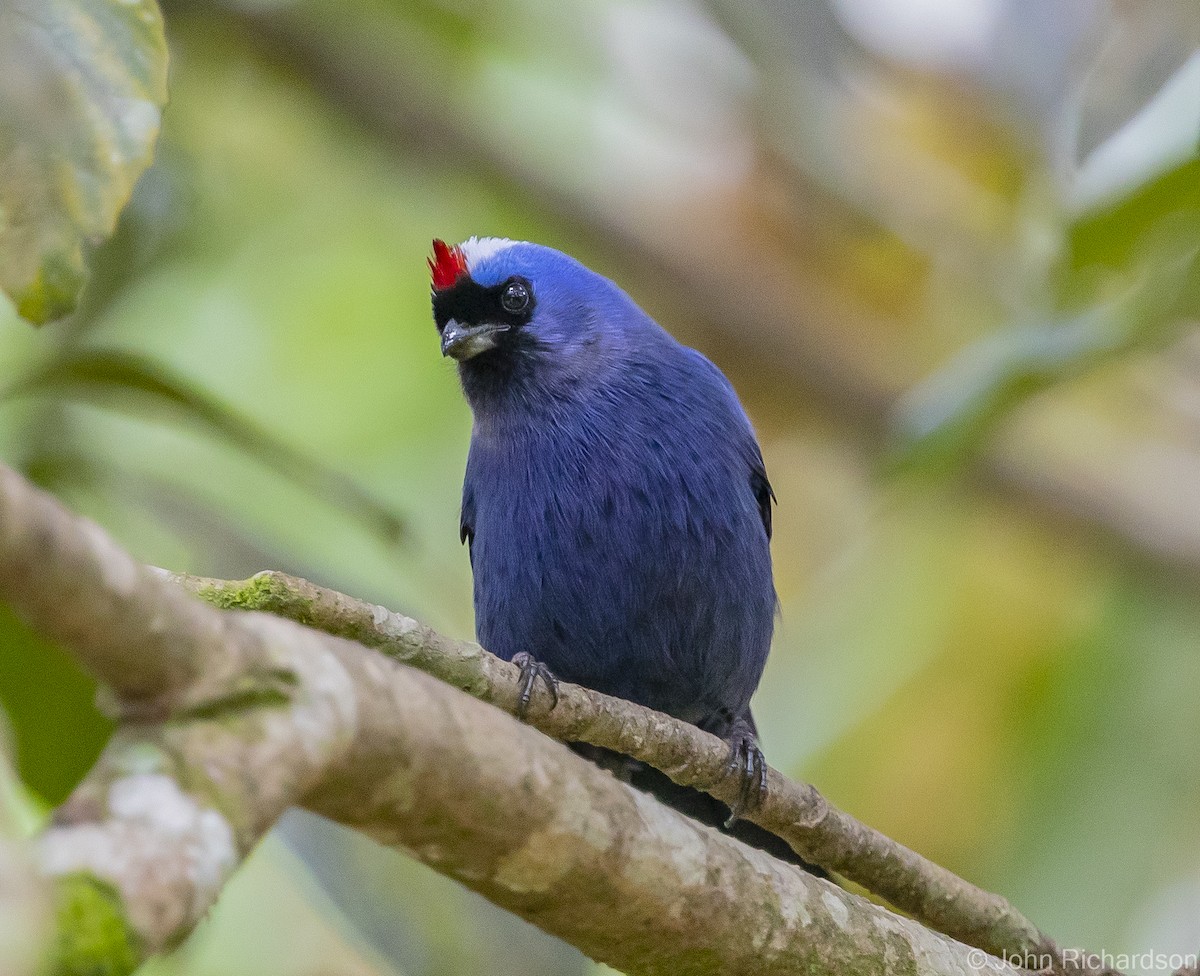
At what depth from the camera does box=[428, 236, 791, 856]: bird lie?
3.86 m

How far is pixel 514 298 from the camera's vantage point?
175 inches

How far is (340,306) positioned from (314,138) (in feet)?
2.69

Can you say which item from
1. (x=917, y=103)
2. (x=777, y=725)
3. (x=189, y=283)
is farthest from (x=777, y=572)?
(x=189, y=283)

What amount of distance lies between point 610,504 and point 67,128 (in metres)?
1.89

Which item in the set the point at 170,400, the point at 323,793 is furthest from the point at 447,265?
the point at 323,793

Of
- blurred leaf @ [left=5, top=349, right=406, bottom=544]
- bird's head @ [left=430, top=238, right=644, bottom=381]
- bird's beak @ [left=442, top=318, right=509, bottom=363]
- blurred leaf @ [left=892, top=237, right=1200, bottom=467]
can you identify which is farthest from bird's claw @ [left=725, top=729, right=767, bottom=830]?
bird's beak @ [left=442, top=318, right=509, bottom=363]

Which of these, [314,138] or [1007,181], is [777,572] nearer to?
[1007,181]

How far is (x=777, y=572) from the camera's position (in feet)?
22.2

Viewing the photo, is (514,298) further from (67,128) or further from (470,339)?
(67,128)

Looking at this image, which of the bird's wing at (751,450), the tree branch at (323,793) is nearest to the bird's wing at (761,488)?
the bird's wing at (751,450)

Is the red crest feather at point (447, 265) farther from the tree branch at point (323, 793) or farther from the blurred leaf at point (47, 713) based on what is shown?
the tree branch at point (323, 793)

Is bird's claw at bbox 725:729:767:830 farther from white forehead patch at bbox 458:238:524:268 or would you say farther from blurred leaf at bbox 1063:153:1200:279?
white forehead patch at bbox 458:238:524:268

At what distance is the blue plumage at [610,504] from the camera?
3.86m

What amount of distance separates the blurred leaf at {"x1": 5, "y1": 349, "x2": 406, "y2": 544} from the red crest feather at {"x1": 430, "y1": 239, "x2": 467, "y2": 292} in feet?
3.43
